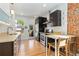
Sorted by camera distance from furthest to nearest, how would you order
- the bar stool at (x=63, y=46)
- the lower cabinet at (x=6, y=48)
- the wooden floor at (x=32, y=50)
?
the wooden floor at (x=32, y=50), the bar stool at (x=63, y=46), the lower cabinet at (x=6, y=48)

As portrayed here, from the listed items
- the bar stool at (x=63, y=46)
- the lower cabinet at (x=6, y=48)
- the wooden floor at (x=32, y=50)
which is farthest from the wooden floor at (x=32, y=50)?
the lower cabinet at (x=6, y=48)

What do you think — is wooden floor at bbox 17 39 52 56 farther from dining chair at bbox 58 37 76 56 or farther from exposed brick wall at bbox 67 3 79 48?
exposed brick wall at bbox 67 3 79 48

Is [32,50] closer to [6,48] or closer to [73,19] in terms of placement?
[73,19]

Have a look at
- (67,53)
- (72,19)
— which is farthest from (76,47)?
(72,19)

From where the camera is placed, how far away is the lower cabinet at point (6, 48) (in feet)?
5.17

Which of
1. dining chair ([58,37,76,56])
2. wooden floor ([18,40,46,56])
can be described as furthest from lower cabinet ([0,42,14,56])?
dining chair ([58,37,76,56])

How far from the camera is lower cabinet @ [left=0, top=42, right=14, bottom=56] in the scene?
158cm

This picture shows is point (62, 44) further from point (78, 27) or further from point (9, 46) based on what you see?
point (9, 46)

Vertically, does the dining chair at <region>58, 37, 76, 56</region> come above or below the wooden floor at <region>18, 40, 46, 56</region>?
above

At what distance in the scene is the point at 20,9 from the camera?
8.84 ft

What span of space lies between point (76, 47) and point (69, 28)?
514 millimetres

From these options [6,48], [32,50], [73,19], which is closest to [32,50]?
[32,50]

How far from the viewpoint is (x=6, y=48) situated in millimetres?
1592

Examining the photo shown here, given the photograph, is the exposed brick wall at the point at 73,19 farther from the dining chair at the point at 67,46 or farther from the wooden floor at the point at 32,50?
the wooden floor at the point at 32,50
